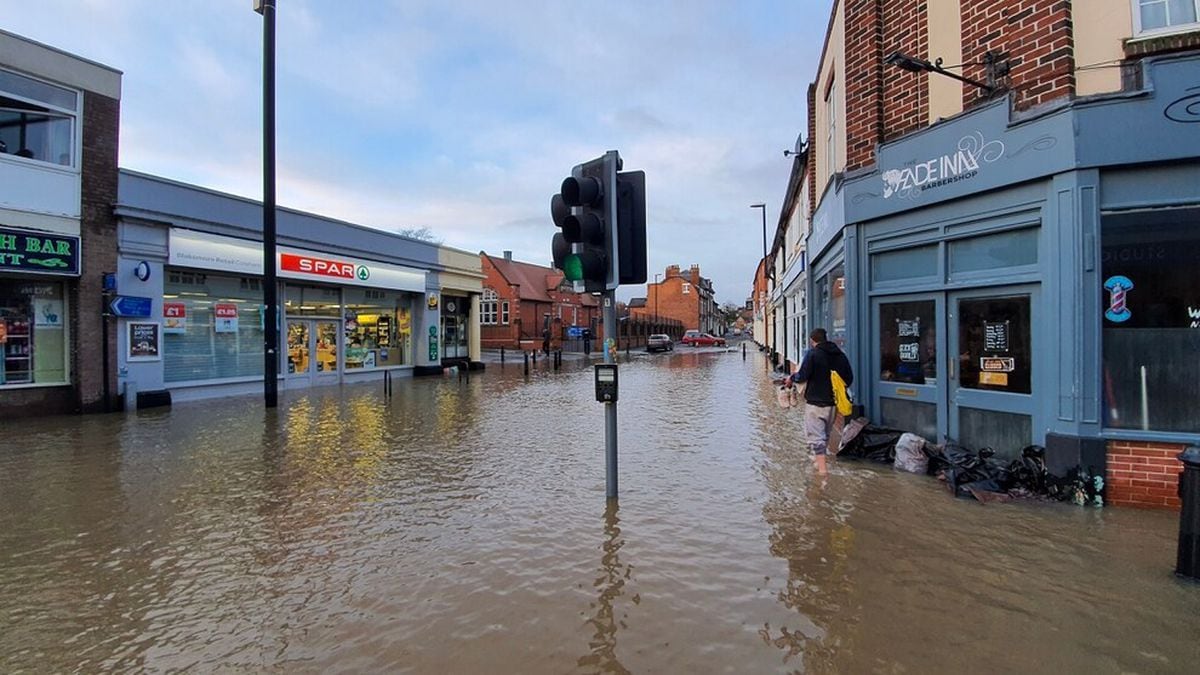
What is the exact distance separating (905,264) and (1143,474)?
11.0ft

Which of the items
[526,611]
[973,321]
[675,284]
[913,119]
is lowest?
[526,611]

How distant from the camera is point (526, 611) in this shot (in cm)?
361

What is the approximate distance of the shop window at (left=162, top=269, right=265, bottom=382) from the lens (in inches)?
547

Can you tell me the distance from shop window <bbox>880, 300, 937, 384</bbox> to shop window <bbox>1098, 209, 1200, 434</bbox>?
5.98 ft

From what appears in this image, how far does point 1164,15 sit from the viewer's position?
573 centimetres

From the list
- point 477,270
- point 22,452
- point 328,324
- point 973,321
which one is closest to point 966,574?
point 973,321

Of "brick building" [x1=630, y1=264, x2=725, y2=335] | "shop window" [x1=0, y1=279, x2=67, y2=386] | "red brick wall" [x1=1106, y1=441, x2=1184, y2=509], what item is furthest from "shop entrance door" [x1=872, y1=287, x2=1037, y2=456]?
"brick building" [x1=630, y1=264, x2=725, y2=335]

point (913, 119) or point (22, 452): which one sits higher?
point (913, 119)

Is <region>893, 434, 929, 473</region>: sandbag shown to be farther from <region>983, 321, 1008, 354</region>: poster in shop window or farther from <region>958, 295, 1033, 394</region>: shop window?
<region>983, 321, 1008, 354</region>: poster in shop window

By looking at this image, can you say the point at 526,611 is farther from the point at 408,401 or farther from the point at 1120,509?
the point at 408,401

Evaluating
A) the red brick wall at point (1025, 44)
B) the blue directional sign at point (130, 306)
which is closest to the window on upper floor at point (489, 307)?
the blue directional sign at point (130, 306)

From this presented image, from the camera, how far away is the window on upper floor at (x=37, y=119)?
11.2 meters

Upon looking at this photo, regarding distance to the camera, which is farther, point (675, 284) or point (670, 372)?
point (675, 284)

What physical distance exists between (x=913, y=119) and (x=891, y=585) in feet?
20.5
